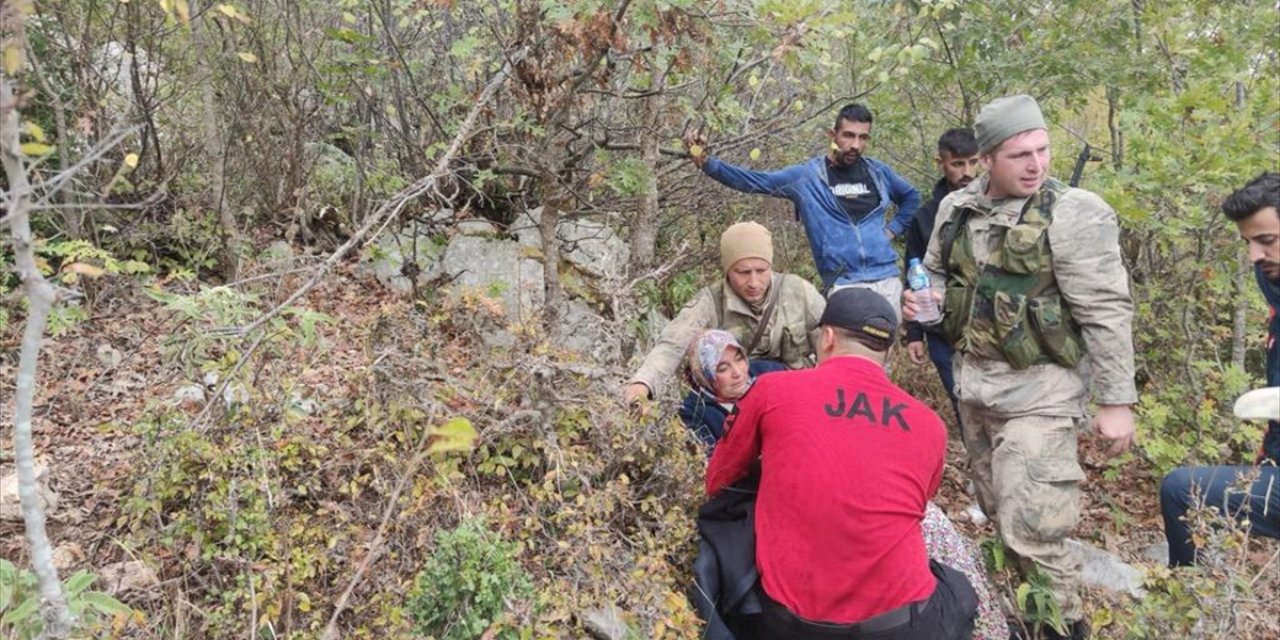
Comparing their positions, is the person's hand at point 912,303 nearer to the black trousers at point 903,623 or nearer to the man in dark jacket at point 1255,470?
the man in dark jacket at point 1255,470

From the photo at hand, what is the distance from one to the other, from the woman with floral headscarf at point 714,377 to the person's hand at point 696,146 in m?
1.15

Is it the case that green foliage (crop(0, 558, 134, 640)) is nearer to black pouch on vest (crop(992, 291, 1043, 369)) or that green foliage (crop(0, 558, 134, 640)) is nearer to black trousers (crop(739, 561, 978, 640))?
black trousers (crop(739, 561, 978, 640))

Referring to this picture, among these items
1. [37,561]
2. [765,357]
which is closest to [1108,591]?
[765,357]

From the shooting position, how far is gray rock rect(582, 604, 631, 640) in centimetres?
285

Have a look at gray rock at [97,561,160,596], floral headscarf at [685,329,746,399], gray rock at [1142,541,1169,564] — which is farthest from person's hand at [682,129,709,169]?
gray rock at [1142,541,1169,564]

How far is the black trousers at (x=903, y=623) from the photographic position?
2.44 m

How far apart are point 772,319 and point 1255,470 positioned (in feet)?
6.20

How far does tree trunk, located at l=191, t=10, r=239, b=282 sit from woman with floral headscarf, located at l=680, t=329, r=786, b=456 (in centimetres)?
334

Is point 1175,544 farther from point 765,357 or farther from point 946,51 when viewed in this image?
point 946,51

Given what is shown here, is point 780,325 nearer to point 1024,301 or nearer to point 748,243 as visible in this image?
point 748,243

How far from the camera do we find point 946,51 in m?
5.00

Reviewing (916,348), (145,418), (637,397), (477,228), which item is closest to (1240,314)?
(916,348)

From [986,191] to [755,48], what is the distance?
2.02 m

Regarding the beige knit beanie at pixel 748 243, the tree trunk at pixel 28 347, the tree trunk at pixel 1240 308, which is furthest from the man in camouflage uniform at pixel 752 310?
the tree trunk at pixel 1240 308
